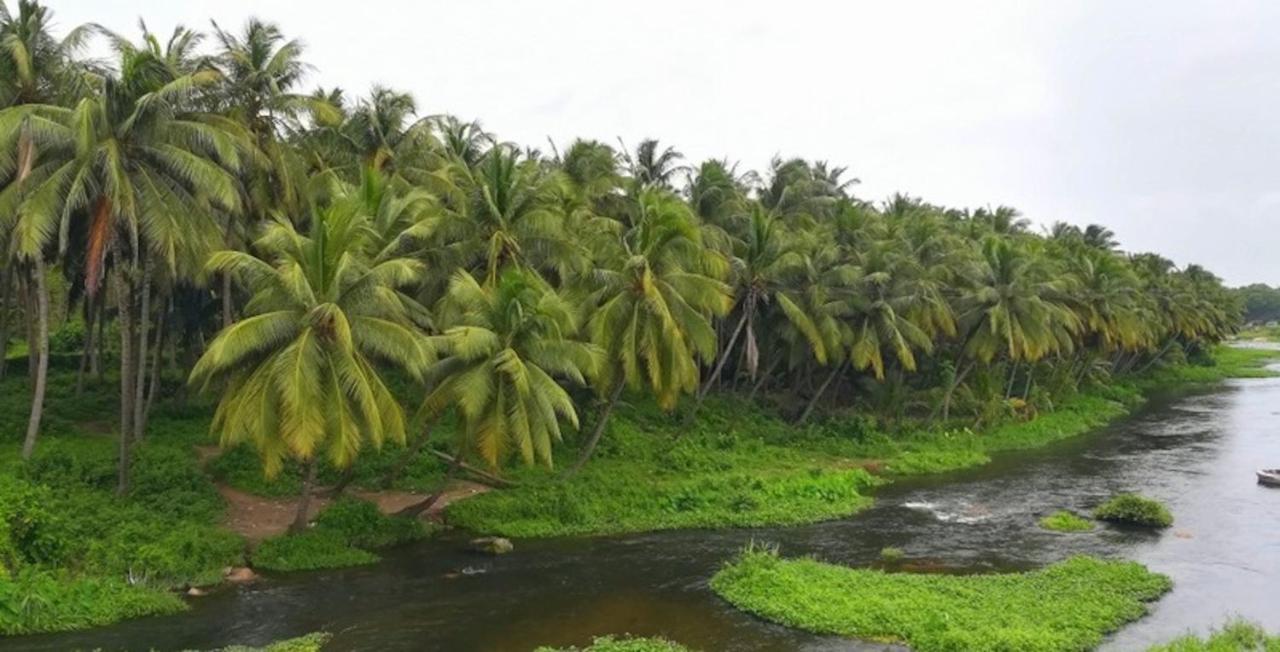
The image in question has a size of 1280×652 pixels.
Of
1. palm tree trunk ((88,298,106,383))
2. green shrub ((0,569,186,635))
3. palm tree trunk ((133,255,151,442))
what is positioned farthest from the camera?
palm tree trunk ((88,298,106,383))

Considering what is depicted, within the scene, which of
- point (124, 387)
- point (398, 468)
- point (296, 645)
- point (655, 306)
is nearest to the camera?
point (296, 645)

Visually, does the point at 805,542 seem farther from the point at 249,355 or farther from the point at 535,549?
the point at 249,355

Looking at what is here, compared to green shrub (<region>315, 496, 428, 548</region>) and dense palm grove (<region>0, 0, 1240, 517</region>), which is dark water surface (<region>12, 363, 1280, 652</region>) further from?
dense palm grove (<region>0, 0, 1240, 517</region>)

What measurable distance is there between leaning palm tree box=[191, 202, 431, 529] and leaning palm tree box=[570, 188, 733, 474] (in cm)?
792

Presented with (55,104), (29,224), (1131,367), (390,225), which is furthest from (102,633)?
(1131,367)

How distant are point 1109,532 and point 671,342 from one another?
1409 cm

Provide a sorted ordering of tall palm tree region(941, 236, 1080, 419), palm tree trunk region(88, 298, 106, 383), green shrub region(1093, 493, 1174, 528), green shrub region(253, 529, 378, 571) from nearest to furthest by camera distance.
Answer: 1. green shrub region(253, 529, 378, 571)
2. green shrub region(1093, 493, 1174, 528)
3. palm tree trunk region(88, 298, 106, 383)
4. tall palm tree region(941, 236, 1080, 419)

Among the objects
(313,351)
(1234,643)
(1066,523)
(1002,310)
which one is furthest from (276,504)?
(1002,310)

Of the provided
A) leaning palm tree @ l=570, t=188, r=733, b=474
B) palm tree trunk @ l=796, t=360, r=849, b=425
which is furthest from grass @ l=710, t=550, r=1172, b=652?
palm tree trunk @ l=796, t=360, r=849, b=425

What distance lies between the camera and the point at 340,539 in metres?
24.9

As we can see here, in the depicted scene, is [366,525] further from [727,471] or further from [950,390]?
[950,390]

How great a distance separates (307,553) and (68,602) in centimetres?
556

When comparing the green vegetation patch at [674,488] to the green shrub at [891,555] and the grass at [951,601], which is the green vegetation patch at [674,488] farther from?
the grass at [951,601]

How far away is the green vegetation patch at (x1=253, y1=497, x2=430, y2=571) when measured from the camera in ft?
77.3
